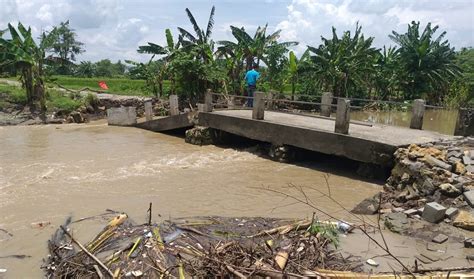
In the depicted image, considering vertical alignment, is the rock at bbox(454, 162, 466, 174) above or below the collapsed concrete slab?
above

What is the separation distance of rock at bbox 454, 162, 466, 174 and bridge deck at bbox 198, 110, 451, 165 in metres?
1.53

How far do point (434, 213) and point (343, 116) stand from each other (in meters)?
4.34

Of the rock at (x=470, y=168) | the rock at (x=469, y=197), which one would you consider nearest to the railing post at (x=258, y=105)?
Result: the rock at (x=470, y=168)

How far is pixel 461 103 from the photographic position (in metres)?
28.6

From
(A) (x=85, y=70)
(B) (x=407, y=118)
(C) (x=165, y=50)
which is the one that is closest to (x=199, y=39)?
(C) (x=165, y=50)

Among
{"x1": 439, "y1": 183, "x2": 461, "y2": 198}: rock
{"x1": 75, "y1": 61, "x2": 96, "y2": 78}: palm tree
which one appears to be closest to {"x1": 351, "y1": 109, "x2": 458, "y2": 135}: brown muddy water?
{"x1": 439, "y1": 183, "x2": 461, "y2": 198}: rock

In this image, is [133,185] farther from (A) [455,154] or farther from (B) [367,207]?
(A) [455,154]

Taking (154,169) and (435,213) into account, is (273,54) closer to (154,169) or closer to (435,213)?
(154,169)

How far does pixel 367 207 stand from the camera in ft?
25.9

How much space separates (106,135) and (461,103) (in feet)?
78.7

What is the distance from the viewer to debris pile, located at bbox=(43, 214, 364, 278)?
4660mm

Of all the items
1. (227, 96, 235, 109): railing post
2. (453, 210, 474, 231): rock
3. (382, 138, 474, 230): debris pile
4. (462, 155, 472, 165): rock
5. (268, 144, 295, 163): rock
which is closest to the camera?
(453, 210, 474, 231): rock

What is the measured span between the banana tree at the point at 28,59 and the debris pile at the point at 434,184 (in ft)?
62.2

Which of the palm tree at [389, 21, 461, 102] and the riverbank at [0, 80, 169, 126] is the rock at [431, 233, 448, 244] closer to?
the riverbank at [0, 80, 169, 126]
